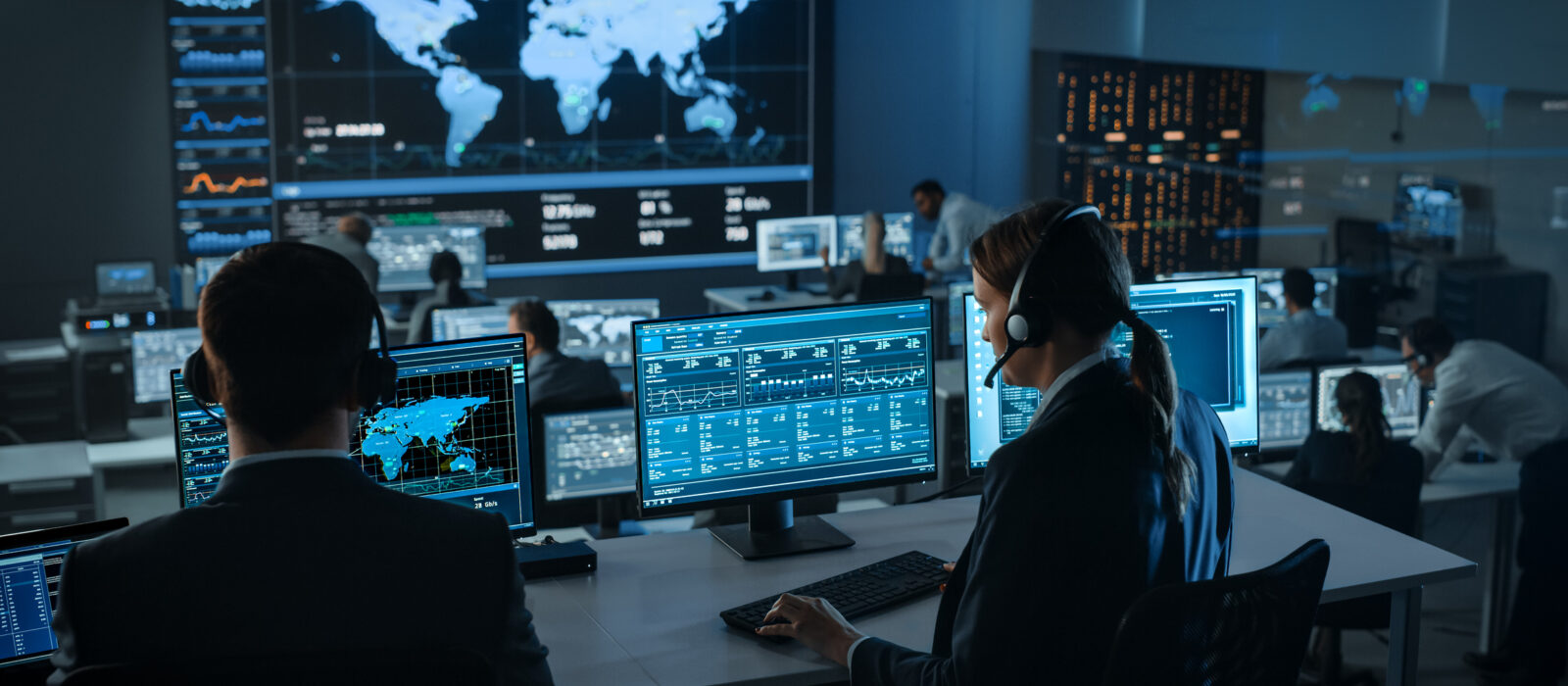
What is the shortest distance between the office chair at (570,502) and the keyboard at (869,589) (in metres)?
1.34

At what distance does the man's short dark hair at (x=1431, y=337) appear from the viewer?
4059 mm

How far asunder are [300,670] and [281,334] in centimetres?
33

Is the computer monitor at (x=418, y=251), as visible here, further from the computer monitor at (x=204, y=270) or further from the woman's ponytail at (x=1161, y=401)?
the woman's ponytail at (x=1161, y=401)

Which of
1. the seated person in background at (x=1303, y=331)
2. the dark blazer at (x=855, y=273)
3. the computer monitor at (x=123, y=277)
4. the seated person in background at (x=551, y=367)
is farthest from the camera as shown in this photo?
the dark blazer at (x=855, y=273)

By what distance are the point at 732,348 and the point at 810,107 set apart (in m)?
5.99

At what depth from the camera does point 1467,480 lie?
404 centimetres

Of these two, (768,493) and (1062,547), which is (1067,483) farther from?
(768,493)

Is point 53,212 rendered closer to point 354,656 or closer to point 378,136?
point 378,136

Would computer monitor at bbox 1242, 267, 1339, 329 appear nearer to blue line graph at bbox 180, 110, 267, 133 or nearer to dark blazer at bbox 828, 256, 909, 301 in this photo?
dark blazer at bbox 828, 256, 909, 301

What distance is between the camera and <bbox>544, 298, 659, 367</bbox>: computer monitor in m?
5.71

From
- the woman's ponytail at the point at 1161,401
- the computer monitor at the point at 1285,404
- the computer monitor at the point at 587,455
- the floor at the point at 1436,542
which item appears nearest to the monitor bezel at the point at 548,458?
the computer monitor at the point at 587,455

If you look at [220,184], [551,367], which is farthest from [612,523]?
[220,184]

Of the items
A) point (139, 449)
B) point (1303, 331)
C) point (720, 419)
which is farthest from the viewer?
point (1303, 331)

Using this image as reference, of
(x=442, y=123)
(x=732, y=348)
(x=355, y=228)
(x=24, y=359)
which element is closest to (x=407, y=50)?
(x=442, y=123)
